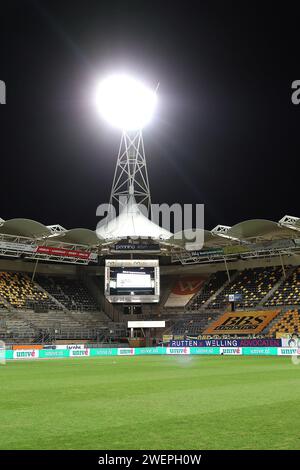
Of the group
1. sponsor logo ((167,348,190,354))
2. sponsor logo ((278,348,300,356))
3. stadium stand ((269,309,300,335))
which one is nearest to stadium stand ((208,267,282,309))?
stadium stand ((269,309,300,335))

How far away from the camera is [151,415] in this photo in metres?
10.8

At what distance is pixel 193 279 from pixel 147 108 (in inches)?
960

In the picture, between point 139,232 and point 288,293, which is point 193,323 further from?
point 139,232

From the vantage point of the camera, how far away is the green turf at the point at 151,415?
806 centimetres

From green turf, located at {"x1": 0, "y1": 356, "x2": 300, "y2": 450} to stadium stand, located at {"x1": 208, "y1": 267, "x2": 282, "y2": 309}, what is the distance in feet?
135

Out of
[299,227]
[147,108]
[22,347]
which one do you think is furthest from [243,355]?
[147,108]

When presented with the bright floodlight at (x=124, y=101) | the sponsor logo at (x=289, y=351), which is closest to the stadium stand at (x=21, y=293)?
the bright floodlight at (x=124, y=101)

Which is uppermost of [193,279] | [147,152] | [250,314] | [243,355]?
[147,152]

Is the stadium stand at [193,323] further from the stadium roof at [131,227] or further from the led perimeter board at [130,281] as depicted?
the stadium roof at [131,227]

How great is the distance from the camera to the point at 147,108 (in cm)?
5691

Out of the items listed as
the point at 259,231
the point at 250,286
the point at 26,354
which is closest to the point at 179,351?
the point at 26,354

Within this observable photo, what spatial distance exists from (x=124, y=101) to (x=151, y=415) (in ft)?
155

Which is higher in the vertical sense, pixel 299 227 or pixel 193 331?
pixel 299 227

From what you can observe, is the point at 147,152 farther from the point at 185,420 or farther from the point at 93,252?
the point at 185,420
